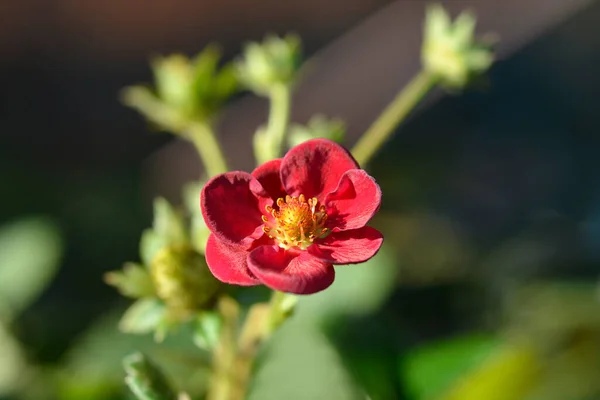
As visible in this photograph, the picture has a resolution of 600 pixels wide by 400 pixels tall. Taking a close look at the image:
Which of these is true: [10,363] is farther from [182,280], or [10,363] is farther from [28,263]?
[182,280]

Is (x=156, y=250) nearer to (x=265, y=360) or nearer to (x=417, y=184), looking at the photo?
(x=265, y=360)

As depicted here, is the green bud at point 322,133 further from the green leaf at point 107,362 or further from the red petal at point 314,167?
the green leaf at point 107,362

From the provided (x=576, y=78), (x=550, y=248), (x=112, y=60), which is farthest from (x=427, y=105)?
(x=112, y=60)

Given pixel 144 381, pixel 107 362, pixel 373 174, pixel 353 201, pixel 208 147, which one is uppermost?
pixel 373 174

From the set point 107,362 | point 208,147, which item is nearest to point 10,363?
point 107,362

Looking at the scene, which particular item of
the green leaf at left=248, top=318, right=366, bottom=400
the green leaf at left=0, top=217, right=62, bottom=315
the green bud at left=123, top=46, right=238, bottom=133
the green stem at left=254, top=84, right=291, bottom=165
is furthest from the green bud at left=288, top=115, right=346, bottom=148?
the green leaf at left=0, top=217, right=62, bottom=315

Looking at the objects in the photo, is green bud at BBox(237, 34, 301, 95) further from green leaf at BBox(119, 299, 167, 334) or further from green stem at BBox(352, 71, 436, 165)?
green leaf at BBox(119, 299, 167, 334)
